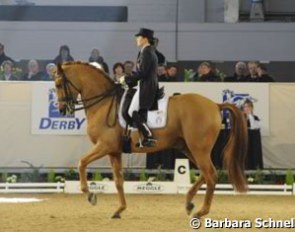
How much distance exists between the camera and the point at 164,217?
953 centimetres

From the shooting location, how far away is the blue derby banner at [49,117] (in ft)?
43.9

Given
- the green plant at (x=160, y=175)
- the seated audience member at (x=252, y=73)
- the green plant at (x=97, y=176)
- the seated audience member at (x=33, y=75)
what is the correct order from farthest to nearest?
the seated audience member at (x=33, y=75) → the seated audience member at (x=252, y=73) → the green plant at (x=160, y=175) → the green plant at (x=97, y=176)

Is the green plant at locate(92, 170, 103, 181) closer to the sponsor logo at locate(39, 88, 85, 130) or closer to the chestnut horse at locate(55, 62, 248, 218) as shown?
the sponsor logo at locate(39, 88, 85, 130)

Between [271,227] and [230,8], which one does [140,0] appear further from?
[271,227]

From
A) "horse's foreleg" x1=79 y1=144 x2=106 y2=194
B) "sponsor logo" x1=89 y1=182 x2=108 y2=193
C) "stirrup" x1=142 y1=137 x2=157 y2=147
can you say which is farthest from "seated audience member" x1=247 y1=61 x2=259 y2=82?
"horse's foreleg" x1=79 y1=144 x2=106 y2=194

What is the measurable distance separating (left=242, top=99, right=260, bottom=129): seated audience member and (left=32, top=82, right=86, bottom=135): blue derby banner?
8.83ft

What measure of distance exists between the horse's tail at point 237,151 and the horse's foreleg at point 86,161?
155 centimetres

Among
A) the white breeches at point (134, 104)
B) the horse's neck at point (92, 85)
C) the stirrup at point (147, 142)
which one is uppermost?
the horse's neck at point (92, 85)

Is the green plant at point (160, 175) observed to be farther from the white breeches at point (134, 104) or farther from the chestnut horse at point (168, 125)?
the white breeches at point (134, 104)

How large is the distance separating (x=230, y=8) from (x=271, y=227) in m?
10.6

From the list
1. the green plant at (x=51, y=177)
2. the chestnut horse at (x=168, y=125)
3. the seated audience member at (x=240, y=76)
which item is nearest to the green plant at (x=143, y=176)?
the green plant at (x=51, y=177)

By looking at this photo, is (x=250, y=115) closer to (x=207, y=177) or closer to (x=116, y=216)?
(x=207, y=177)

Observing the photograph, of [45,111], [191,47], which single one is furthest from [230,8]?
[45,111]

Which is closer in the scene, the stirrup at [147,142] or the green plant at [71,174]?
the stirrup at [147,142]
